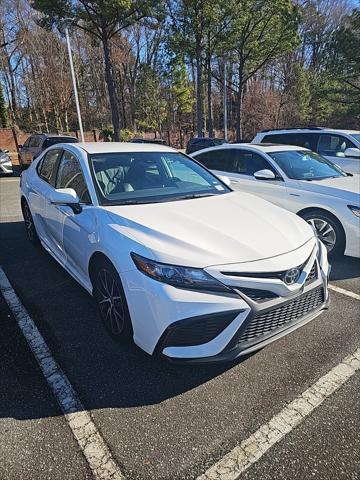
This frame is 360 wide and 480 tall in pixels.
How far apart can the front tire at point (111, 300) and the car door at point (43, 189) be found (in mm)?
1470

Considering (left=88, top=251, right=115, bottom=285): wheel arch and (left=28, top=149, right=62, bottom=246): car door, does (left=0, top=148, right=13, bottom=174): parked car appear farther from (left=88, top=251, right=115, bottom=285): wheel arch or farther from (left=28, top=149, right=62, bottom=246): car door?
(left=88, top=251, right=115, bottom=285): wheel arch

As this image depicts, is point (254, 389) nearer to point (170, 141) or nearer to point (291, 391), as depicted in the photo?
point (291, 391)

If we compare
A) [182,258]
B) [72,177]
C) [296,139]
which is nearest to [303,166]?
[296,139]

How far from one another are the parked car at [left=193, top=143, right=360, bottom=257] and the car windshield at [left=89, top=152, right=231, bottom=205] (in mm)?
1654

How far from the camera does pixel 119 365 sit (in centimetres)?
261

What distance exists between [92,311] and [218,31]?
23026 millimetres

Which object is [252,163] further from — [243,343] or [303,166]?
[243,343]

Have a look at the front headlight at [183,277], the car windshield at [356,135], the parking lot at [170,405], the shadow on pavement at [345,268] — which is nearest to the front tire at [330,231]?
the shadow on pavement at [345,268]

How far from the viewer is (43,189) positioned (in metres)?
4.25

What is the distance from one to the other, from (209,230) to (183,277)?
521 mm

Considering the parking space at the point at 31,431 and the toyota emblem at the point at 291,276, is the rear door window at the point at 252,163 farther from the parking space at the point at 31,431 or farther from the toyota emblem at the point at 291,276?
the parking space at the point at 31,431

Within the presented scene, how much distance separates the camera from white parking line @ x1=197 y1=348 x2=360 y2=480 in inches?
71.6

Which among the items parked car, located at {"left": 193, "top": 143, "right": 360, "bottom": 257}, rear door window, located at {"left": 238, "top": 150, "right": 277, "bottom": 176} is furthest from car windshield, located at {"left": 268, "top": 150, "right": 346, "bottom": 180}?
rear door window, located at {"left": 238, "top": 150, "right": 277, "bottom": 176}

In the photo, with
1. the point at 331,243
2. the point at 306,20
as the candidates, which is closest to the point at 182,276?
the point at 331,243
